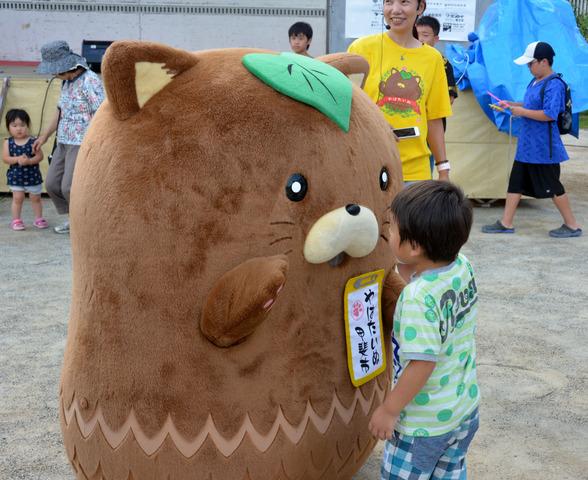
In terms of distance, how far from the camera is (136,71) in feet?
7.06

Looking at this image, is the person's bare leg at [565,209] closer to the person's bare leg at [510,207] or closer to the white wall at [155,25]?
the person's bare leg at [510,207]

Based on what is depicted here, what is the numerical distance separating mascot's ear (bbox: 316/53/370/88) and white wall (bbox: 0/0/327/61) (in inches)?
314

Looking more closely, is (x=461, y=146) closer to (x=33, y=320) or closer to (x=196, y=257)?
(x=33, y=320)

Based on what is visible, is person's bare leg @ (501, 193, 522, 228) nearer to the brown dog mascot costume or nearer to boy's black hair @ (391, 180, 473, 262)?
the brown dog mascot costume

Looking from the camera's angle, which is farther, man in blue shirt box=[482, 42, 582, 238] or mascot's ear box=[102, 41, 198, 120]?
man in blue shirt box=[482, 42, 582, 238]

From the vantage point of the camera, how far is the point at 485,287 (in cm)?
522

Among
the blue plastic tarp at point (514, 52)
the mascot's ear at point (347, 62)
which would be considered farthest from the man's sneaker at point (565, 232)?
the mascot's ear at point (347, 62)

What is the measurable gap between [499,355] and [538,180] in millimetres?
2859

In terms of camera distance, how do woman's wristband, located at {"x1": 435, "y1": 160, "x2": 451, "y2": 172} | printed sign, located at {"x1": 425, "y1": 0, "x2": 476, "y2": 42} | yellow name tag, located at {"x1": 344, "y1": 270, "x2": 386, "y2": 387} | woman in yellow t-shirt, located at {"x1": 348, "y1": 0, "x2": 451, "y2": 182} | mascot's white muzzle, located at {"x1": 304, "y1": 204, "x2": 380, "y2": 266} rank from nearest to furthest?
1. mascot's white muzzle, located at {"x1": 304, "y1": 204, "x2": 380, "y2": 266}
2. yellow name tag, located at {"x1": 344, "y1": 270, "x2": 386, "y2": 387}
3. woman in yellow t-shirt, located at {"x1": 348, "y1": 0, "x2": 451, "y2": 182}
4. woman's wristband, located at {"x1": 435, "y1": 160, "x2": 451, "y2": 172}
5. printed sign, located at {"x1": 425, "y1": 0, "x2": 476, "y2": 42}

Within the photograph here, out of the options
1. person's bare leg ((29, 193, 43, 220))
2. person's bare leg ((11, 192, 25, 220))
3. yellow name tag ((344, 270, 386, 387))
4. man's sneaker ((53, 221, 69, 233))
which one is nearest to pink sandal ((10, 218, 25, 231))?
person's bare leg ((11, 192, 25, 220))

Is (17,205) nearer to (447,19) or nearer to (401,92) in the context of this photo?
(401,92)

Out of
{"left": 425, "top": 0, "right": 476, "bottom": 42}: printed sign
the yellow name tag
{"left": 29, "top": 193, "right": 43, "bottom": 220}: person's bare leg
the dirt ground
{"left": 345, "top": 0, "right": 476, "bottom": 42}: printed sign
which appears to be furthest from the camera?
{"left": 425, "top": 0, "right": 476, "bottom": 42}: printed sign

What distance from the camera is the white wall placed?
10523mm

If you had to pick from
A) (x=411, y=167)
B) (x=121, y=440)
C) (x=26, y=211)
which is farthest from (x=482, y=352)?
(x=26, y=211)
